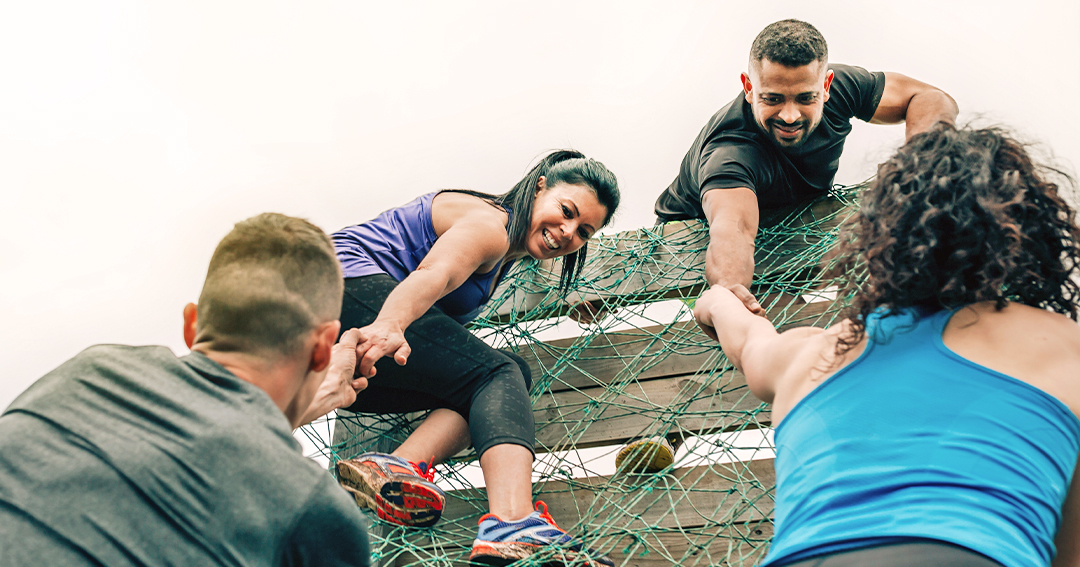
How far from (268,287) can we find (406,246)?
1.00 meters

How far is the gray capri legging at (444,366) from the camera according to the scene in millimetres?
1704

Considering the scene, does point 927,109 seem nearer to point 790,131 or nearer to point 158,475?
point 790,131

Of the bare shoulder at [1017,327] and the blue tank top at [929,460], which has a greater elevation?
the bare shoulder at [1017,327]

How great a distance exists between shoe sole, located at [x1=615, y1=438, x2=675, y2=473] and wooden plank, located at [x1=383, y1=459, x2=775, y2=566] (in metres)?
0.04

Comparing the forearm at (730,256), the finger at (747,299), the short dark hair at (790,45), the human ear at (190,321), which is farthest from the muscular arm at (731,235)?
the human ear at (190,321)

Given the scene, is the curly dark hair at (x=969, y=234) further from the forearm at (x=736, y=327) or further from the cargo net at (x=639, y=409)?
the cargo net at (x=639, y=409)

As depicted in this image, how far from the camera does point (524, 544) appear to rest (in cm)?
143

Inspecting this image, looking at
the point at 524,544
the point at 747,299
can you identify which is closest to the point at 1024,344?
the point at 747,299

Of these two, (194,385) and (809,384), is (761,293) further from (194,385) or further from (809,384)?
(194,385)

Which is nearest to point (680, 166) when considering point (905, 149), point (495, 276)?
point (495, 276)

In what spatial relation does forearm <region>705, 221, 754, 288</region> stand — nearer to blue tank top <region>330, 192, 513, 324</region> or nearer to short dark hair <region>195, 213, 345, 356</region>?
blue tank top <region>330, 192, 513, 324</region>

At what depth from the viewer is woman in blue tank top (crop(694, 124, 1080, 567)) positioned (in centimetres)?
81

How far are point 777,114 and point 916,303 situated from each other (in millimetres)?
1266

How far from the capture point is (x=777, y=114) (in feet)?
7.01
